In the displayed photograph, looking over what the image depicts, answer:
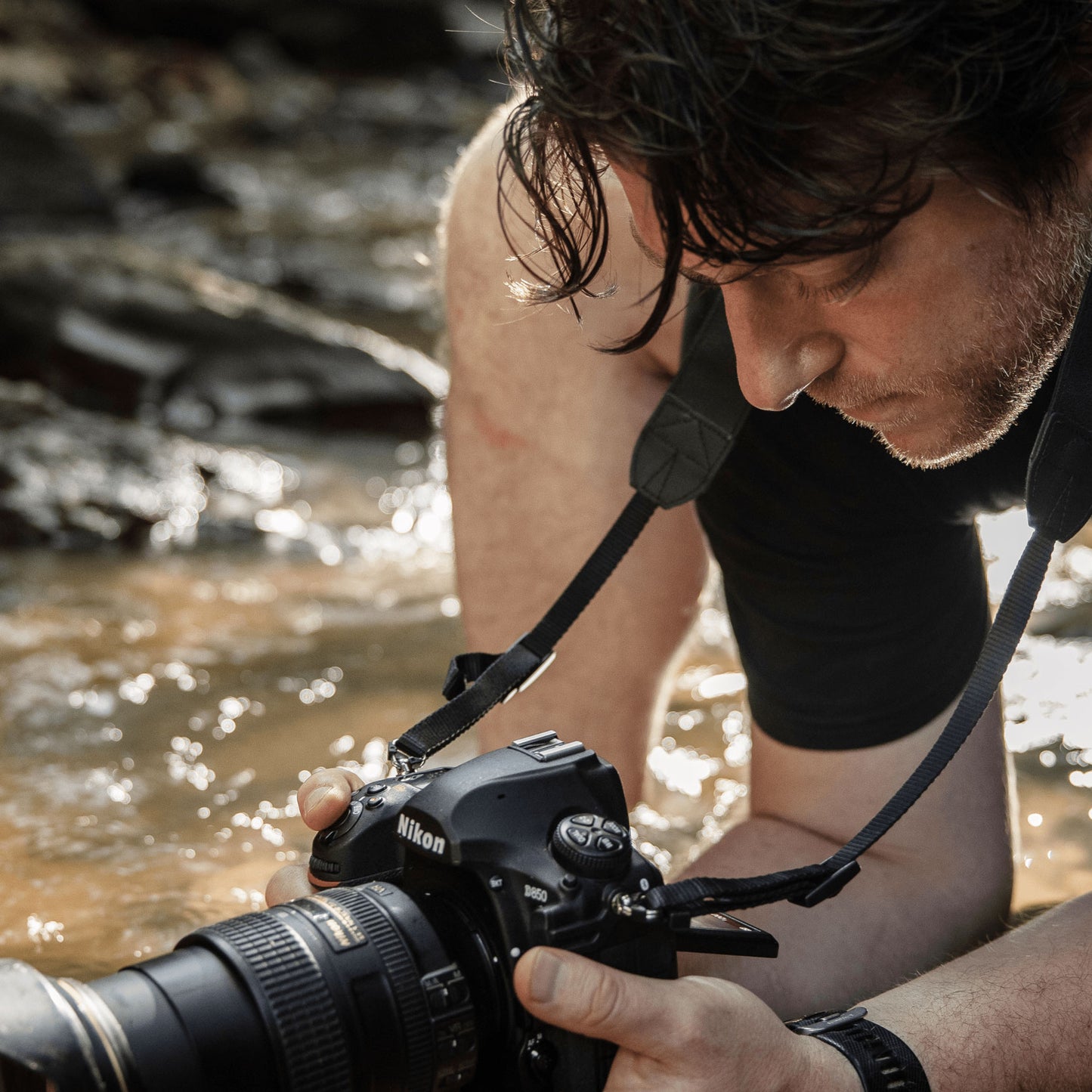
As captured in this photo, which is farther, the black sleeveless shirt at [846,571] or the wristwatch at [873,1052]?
the black sleeveless shirt at [846,571]


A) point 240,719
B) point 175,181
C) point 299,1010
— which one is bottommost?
point 240,719

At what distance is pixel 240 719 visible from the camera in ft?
5.99

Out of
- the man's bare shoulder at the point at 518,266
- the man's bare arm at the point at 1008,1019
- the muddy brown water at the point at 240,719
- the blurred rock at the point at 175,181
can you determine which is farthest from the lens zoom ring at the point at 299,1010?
the blurred rock at the point at 175,181

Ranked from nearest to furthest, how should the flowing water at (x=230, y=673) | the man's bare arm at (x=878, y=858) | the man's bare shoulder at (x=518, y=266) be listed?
the man's bare arm at (x=878, y=858) → the man's bare shoulder at (x=518, y=266) → the flowing water at (x=230, y=673)

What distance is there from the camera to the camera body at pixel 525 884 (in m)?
0.86

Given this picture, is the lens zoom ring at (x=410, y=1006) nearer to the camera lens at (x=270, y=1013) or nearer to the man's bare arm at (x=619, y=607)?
the camera lens at (x=270, y=1013)

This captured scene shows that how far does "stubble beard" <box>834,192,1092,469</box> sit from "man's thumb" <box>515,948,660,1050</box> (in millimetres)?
427

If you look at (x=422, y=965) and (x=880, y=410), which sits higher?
(x=880, y=410)

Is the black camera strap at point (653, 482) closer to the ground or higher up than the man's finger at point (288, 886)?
higher up

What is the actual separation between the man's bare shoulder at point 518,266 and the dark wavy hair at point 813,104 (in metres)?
0.35

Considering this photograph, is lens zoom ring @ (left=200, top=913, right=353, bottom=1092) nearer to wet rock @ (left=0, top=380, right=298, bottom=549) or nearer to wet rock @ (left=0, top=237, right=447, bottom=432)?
wet rock @ (left=0, top=380, right=298, bottom=549)

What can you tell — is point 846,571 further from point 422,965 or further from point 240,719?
point 240,719

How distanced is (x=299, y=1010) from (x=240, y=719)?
1040mm

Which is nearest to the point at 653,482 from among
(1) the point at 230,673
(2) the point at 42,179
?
(1) the point at 230,673
